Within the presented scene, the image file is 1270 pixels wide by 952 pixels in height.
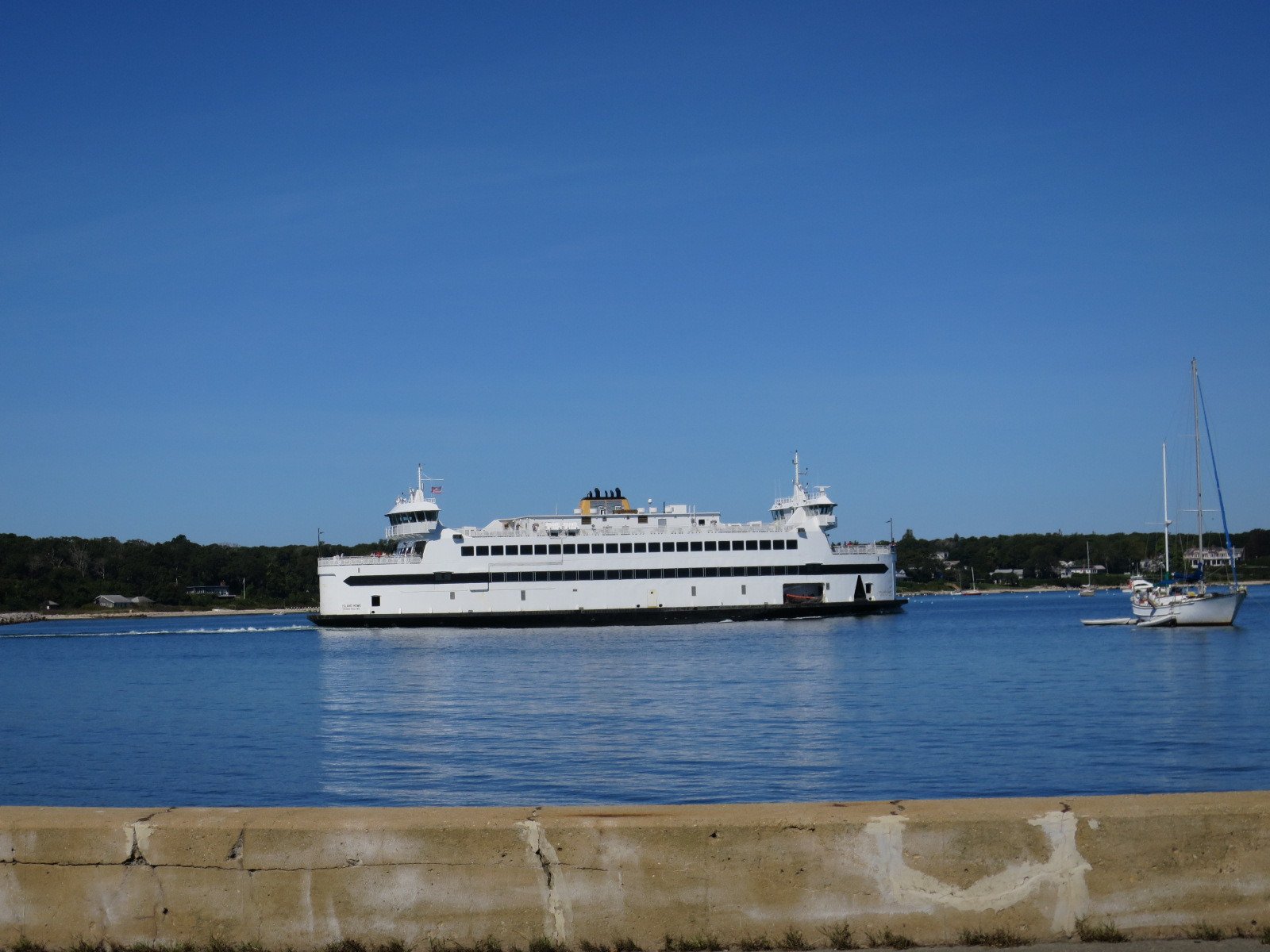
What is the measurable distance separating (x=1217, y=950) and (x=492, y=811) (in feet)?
10.2

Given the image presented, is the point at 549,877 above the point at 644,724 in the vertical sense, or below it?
above

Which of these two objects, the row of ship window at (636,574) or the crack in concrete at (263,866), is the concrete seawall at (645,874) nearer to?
the crack in concrete at (263,866)

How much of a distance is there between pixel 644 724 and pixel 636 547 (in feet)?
138

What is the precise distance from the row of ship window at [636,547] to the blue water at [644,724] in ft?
50.1

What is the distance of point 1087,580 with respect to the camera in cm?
17050

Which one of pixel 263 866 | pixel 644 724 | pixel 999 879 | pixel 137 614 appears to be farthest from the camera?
pixel 137 614

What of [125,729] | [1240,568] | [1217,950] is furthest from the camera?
[1240,568]

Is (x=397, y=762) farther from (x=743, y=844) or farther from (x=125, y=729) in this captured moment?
(x=743, y=844)

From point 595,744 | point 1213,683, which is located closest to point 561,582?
point 1213,683

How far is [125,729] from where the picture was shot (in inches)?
979

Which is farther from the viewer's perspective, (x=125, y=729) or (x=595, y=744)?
(x=125, y=729)

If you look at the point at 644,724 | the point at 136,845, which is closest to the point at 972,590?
the point at 644,724

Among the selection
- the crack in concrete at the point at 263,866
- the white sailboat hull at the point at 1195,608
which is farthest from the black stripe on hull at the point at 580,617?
the crack in concrete at the point at 263,866

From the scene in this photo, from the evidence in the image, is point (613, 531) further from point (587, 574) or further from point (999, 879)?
point (999, 879)
